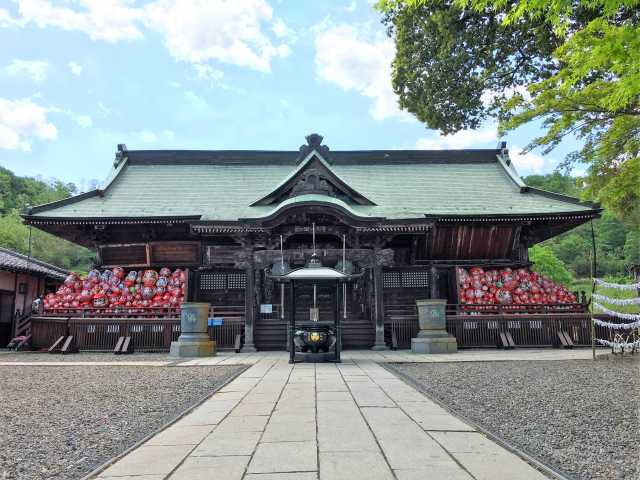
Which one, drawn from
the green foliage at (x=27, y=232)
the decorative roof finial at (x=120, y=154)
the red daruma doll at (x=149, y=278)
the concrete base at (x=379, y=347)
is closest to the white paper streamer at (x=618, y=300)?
the concrete base at (x=379, y=347)

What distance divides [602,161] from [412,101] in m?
8.70

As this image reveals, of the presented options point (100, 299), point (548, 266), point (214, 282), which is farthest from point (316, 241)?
point (548, 266)

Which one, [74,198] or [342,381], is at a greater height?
[74,198]

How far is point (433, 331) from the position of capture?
1320 cm

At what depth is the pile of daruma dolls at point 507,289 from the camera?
16.0m

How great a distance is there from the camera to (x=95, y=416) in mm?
5242

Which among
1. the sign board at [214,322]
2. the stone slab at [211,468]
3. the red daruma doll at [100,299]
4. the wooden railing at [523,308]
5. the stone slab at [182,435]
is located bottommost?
the stone slab at [182,435]

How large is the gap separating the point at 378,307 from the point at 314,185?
16.7 ft

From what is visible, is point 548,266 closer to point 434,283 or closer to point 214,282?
point 434,283

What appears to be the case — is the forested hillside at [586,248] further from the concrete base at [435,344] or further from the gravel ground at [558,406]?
the gravel ground at [558,406]

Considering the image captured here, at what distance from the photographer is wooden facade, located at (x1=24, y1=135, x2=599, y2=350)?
1489 centimetres

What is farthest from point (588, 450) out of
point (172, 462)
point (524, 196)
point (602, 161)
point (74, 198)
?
point (74, 198)

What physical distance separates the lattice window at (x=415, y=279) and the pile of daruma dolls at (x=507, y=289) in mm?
1307

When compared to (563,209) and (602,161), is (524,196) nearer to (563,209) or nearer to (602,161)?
(563,209)
